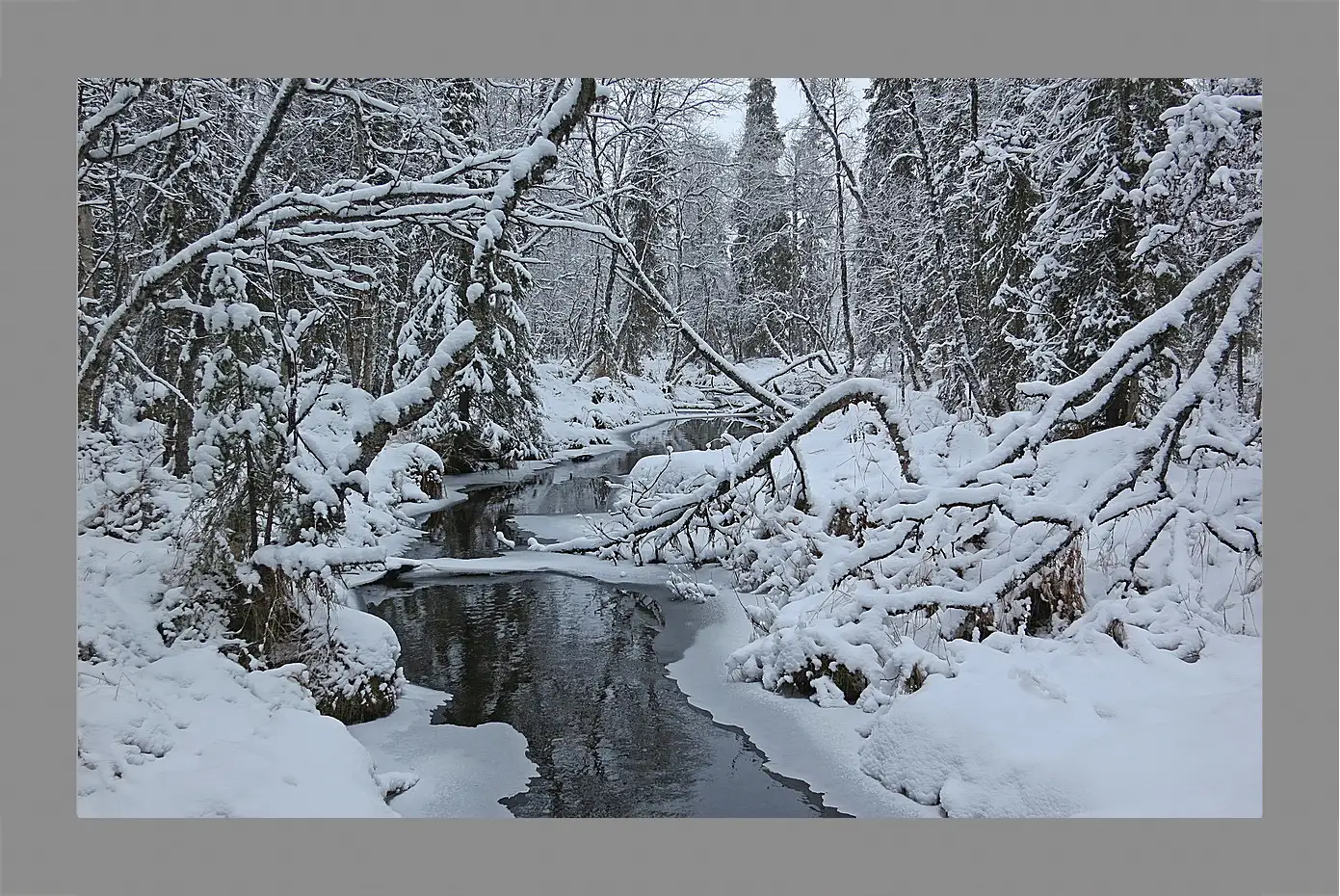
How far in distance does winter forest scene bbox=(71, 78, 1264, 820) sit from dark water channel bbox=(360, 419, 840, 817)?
1.2 inches

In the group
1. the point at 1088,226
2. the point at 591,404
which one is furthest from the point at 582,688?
the point at 591,404

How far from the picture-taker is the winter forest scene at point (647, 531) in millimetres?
4062

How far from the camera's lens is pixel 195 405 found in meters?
4.84

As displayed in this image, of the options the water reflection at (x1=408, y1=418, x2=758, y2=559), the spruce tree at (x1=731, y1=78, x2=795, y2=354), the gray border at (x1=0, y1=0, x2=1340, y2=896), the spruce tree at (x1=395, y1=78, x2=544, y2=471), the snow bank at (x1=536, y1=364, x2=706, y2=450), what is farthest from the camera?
the snow bank at (x1=536, y1=364, x2=706, y2=450)

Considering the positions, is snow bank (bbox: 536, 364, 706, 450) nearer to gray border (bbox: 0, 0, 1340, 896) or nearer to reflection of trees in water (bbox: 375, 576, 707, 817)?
reflection of trees in water (bbox: 375, 576, 707, 817)

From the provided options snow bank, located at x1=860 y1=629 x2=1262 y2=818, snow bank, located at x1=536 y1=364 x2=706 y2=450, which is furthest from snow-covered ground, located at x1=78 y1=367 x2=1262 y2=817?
snow bank, located at x1=536 y1=364 x2=706 y2=450

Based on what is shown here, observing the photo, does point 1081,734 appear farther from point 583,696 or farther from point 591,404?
point 591,404

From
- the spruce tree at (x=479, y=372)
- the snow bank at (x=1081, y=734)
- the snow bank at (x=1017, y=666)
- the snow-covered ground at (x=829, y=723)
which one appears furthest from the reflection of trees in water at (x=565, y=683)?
the spruce tree at (x=479, y=372)

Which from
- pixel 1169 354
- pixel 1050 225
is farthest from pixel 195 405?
pixel 1050 225

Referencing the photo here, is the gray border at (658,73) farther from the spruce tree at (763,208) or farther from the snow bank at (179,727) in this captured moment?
the spruce tree at (763,208)

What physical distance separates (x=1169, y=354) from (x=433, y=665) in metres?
5.08

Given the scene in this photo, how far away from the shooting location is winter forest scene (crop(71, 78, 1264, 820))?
13.3ft

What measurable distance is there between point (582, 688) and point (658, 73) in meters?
3.78
